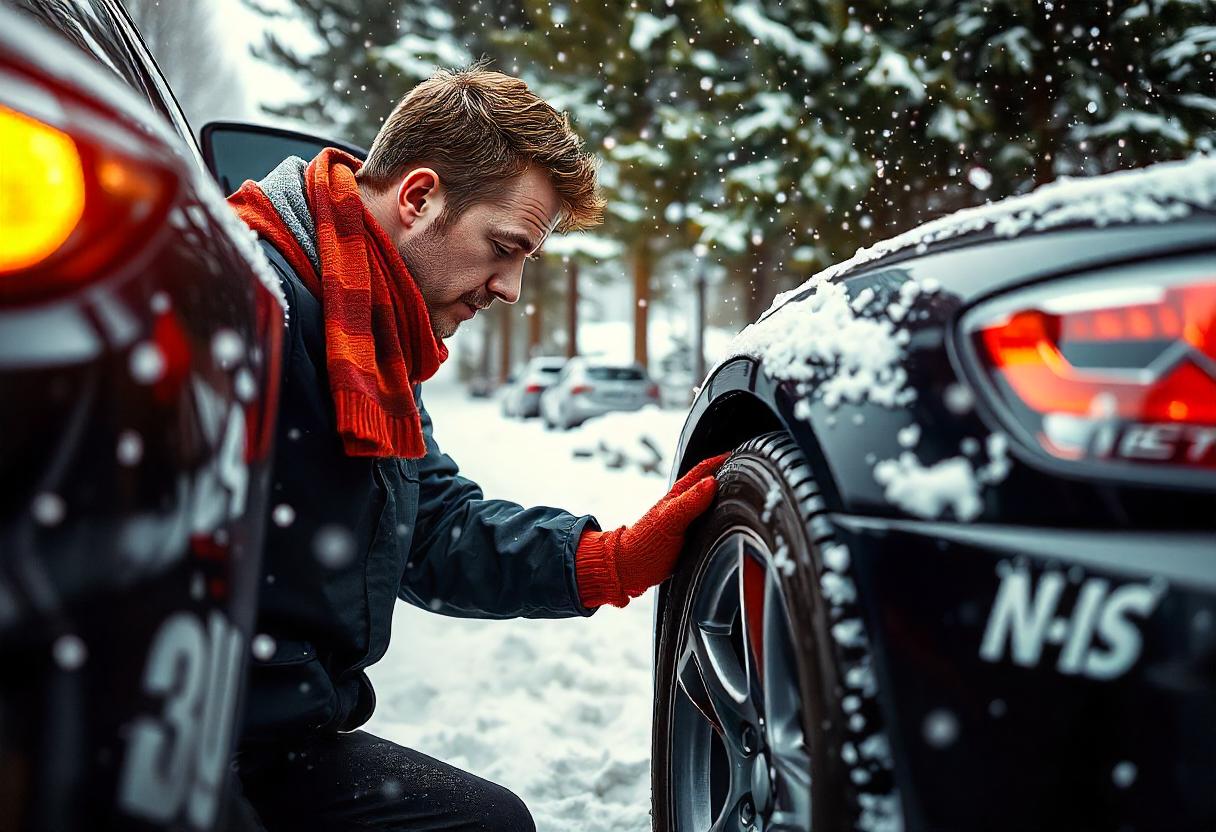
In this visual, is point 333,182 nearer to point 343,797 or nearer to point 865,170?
point 343,797

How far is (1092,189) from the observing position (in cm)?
84

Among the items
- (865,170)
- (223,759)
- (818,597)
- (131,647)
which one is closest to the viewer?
(131,647)

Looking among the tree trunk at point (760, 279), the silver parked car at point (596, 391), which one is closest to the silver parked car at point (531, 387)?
the silver parked car at point (596, 391)

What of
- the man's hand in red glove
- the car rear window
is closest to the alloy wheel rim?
the man's hand in red glove

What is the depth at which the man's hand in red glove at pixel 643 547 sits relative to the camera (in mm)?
1464

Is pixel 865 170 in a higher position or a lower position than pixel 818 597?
higher

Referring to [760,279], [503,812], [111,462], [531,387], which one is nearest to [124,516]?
[111,462]

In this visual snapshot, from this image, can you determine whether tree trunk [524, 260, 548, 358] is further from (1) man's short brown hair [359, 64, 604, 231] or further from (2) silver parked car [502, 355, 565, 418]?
(1) man's short brown hair [359, 64, 604, 231]

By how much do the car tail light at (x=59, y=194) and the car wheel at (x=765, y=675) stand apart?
702 mm

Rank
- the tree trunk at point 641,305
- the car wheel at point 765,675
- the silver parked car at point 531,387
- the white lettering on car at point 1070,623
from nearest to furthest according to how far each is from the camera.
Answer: the white lettering on car at point 1070,623 → the car wheel at point 765,675 → the tree trunk at point 641,305 → the silver parked car at point 531,387

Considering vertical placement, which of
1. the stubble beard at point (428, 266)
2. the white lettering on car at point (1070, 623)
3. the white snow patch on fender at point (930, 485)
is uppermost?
the stubble beard at point (428, 266)

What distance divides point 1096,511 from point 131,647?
76cm

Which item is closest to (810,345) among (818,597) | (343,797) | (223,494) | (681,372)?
(818,597)

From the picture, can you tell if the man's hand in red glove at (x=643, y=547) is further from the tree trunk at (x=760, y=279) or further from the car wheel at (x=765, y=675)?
the tree trunk at (x=760, y=279)
